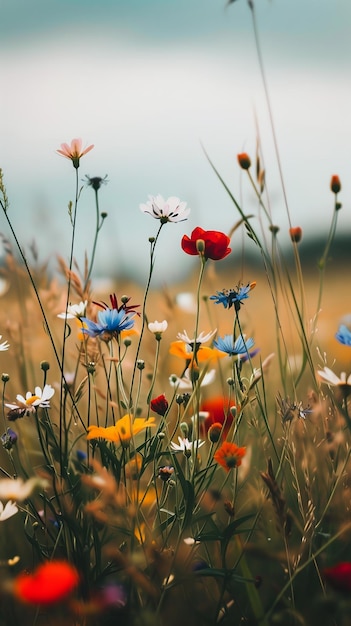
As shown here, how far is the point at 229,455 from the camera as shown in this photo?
898 mm

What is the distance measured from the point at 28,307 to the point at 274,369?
74cm

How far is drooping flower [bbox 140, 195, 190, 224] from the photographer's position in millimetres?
1045

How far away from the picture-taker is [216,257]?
3.50 ft

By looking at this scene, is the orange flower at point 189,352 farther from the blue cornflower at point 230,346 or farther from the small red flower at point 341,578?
the small red flower at point 341,578

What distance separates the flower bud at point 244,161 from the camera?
121 cm

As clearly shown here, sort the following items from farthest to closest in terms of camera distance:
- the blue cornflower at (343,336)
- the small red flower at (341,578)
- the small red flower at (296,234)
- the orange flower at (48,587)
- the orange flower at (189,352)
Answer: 1. the small red flower at (296,234)
2. the orange flower at (189,352)
3. the blue cornflower at (343,336)
4. the small red flower at (341,578)
5. the orange flower at (48,587)

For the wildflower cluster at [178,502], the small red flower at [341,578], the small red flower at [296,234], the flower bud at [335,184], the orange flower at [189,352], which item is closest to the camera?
the small red flower at [341,578]

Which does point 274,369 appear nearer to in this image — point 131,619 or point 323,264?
point 323,264

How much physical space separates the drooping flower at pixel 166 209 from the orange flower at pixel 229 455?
0.34m

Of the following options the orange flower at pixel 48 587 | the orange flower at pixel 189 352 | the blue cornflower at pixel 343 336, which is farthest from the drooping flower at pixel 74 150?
the orange flower at pixel 48 587

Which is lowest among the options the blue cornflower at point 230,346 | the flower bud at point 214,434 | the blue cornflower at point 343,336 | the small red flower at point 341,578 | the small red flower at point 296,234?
the small red flower at point 341,578

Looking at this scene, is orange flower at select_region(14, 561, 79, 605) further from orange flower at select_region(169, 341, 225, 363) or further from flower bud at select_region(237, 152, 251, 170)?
flower bud at select_region(237, 152, 251, 170)

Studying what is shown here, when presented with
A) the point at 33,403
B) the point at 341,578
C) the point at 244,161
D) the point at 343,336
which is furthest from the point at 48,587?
the point at 244,161

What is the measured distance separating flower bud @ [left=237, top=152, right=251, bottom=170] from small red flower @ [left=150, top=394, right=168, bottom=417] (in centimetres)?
43
